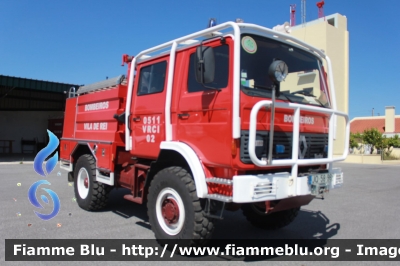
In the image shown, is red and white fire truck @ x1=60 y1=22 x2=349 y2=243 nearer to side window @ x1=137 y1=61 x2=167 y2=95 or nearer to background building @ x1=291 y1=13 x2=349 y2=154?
side window @ x1=137 y1=61 x2=167 y2=95

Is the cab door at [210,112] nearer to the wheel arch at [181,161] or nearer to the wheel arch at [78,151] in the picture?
the wheel arch at [181,161]

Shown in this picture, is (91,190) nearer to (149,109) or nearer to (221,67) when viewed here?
(149,109)

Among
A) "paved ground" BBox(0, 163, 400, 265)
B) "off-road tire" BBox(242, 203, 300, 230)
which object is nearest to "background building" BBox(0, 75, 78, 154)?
"paved ground" BBox(0, 163, 400, 265)

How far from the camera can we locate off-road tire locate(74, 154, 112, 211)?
645cm

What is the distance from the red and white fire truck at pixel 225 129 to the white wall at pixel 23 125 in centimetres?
2441

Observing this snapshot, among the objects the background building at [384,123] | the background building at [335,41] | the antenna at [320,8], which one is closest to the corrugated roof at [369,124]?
the background building at [384,123]

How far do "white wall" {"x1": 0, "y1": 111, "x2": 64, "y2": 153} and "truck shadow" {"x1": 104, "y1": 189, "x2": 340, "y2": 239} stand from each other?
23.1 metres

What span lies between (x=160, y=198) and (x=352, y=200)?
19.6ft

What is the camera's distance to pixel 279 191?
3.87 m

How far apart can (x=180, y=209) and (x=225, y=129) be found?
3.88 ft

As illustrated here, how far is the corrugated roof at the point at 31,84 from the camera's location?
18203mm

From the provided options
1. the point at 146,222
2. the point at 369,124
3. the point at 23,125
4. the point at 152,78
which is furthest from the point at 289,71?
the point at 369,124
